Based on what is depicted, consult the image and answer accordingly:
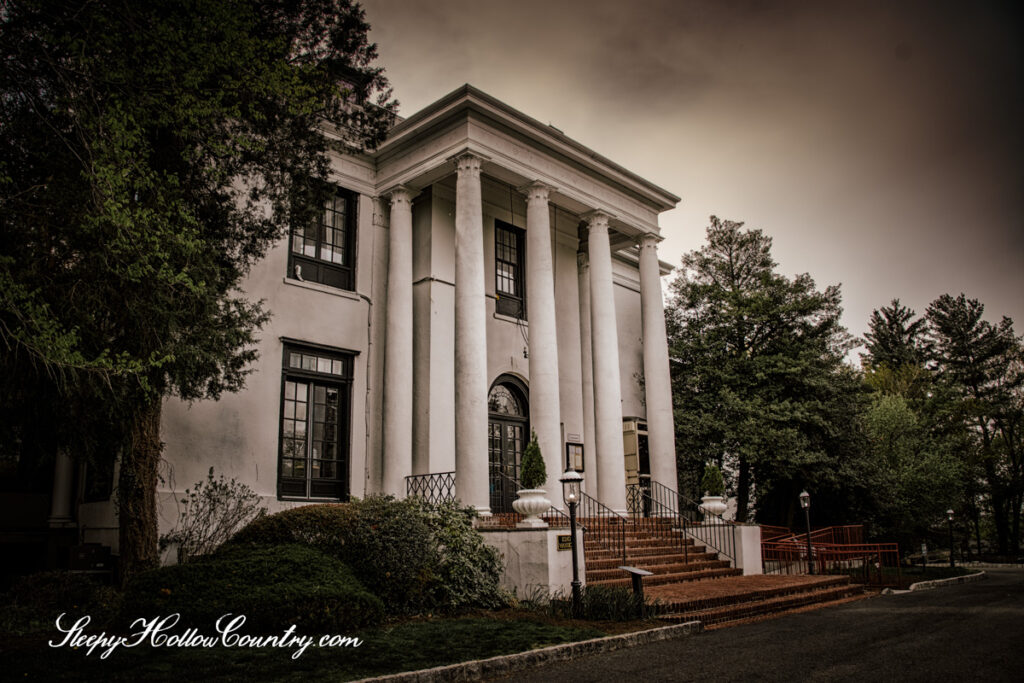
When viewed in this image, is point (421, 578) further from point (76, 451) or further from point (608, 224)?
point (608, 224)

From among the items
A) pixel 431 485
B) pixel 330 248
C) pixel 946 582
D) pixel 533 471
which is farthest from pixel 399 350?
pixel 946 582

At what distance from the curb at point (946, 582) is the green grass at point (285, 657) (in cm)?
1133

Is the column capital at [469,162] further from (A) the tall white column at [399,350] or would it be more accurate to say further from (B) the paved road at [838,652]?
(B) the paved road at [838,652]

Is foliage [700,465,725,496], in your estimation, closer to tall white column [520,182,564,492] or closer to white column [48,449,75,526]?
tall white column [520,182,564,492]

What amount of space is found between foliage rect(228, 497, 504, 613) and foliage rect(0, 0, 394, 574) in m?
1.99

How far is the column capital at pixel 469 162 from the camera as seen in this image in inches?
618

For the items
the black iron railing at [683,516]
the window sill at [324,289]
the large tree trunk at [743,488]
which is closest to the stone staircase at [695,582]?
the black iron railing at [683,516]

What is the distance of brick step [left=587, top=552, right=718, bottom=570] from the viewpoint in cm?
1366

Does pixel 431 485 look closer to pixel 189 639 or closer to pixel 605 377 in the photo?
pixel 605 377

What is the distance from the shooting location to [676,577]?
555 inches

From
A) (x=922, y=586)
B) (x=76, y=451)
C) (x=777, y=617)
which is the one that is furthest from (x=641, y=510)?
(x=76, y=451)

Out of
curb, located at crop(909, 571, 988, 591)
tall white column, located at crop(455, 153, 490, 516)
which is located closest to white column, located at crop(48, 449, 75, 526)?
tall white column, located at crop(455, 153, 490, 516)

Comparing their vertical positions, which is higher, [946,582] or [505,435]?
[505,435]

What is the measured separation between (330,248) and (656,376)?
8.59m
